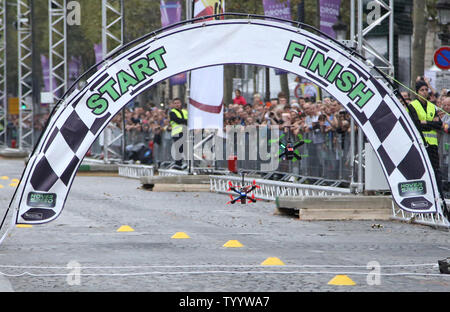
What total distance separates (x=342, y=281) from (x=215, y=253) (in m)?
2.74

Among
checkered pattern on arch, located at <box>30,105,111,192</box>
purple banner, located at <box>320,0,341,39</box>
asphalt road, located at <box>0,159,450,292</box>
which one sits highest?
purple banner, located at <box>320,0,341,39</box>

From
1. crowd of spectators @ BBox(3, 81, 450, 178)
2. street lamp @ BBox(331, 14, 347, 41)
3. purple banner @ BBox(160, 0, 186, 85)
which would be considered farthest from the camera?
purple banner @ BBox(160, 0, 186, 85)

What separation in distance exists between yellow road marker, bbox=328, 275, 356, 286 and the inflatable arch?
185cm

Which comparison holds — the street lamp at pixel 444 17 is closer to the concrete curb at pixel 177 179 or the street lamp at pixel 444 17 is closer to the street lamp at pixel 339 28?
the concrete curb at pixel 177 179

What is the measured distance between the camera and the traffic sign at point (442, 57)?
16.8m

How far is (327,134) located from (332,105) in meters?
1.31

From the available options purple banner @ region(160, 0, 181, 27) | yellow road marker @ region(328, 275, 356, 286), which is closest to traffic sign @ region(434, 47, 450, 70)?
yellow road marker @ region(328, 275, 356, 286)

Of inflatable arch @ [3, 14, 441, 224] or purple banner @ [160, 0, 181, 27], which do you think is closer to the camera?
inflatable arch @ [3, 14, 441, 224]

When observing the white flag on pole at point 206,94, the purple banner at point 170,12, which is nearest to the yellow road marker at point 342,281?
the white flag on pole at point 206,94

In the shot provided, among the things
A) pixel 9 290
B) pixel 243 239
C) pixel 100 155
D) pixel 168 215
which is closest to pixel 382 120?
pixel 243 239

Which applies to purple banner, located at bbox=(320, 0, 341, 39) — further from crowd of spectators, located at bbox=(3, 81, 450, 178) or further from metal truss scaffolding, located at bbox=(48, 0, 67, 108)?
metal truss scaffolding, located at bbox=(48, 0, 67, 108)

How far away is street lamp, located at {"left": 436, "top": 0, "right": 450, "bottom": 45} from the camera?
55.8ft

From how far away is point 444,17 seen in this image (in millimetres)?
17125

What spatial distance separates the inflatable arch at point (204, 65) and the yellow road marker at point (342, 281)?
1852 mm
